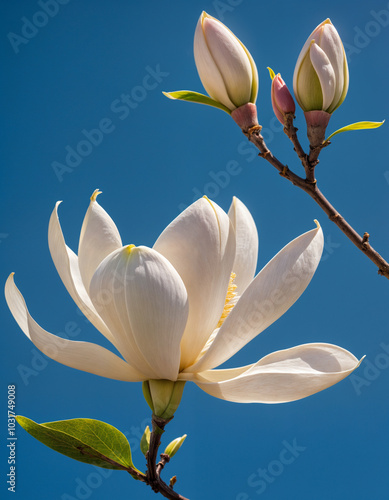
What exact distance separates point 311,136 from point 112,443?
1.38 ft

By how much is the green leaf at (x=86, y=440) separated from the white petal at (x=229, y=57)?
1.39 feet

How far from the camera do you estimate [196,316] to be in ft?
1.95

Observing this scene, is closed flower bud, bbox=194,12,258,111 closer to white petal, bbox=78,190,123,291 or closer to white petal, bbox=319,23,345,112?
white petal, bbox=319,23,345,112

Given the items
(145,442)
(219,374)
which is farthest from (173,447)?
(219,374)

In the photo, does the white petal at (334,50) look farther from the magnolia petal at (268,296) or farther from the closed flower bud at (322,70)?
the magnolia petal at (268,296)

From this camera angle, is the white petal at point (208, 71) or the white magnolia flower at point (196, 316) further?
the white petal at point (208, 71)

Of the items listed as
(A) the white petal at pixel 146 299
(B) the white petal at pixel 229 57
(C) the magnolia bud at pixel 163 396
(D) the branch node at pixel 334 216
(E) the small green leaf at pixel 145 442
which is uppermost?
(B) the white petal at pixel 229 57

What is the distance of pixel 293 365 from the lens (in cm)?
57

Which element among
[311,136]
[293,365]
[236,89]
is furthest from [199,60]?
[293,365]

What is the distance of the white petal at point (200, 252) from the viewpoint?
58 cm

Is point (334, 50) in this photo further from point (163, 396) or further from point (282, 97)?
point (163, 396)

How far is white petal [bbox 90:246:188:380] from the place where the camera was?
523 millimetres

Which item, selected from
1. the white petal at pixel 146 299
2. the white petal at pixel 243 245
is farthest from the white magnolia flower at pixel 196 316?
the white petal at pixel 243 245

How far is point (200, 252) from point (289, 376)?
0.50ft
